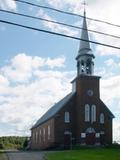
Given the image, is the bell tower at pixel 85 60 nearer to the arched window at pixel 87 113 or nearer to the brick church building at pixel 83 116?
the brick church building at pixel 83 116

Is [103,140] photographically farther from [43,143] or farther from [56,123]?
[43,143]

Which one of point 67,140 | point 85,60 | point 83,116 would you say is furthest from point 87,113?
point 85,60

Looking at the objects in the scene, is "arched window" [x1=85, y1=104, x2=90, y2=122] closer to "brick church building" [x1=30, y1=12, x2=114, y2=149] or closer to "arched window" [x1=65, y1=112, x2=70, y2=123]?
"brick church building" [x1=30, y1=12, x2=114, y2=149]

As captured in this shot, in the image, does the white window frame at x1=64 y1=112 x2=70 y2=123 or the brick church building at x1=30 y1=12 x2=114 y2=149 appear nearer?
the brick church building at x1=30 y1=12 x2=114 y2=149

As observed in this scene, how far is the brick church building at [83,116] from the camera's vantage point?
2537 inches

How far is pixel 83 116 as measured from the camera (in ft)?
211

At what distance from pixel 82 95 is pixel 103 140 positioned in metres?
7.40

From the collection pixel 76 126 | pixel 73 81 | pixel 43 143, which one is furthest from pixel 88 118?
pixel 43 143

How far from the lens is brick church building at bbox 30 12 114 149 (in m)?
64.4

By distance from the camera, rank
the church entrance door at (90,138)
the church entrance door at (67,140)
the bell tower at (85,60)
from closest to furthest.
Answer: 1. the church entrance door at (90,138)
2. the church entrance door at (67,140)
3. the bell tower at (85,60)

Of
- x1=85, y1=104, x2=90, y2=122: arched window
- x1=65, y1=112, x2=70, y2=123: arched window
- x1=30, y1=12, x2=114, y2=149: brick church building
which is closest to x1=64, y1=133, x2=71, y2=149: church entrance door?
x1=30, y1=12, x2=114, y2=149: brick church building

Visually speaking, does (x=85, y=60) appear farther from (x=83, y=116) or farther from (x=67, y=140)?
(x=67, y=140)

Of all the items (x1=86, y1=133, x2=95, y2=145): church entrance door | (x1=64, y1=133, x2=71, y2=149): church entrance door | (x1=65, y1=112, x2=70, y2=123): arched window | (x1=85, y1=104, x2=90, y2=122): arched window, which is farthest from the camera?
(x1=65, y1=112, x2=70, y2=123): arched window

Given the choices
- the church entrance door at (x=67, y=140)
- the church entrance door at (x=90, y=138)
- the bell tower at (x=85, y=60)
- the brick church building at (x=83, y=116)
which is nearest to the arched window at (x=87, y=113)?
the brick church building at (x=83, y=116)
